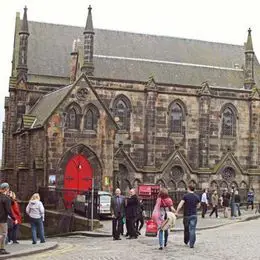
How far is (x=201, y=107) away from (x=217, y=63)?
23.4ft

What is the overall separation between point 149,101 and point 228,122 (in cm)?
737

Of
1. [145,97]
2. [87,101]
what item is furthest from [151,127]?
[87,101]

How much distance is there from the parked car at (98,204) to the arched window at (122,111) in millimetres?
15882

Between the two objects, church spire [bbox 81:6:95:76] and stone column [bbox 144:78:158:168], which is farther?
stone column [bbox 144:78:158:168]

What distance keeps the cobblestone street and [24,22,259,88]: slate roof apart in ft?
89.0

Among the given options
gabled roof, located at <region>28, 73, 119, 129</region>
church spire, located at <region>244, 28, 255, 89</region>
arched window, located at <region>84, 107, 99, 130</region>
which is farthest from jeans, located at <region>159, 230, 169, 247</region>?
church spire, located at <region>244, 28, 255, 89</region>

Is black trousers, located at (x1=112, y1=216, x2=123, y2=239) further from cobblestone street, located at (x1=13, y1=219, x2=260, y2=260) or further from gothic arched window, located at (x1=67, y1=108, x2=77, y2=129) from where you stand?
gothic arched window, located at (x1=67, y1=108, x2=77, y2=129)

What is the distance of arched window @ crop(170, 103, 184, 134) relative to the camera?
4969 cm

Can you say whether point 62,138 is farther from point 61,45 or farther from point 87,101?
point 61,45

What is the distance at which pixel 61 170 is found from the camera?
37875 mm

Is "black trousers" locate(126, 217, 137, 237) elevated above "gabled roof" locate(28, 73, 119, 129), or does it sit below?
below

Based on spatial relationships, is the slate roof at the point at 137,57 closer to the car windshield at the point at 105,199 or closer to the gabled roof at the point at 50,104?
the gabled roof at the point at 50,104

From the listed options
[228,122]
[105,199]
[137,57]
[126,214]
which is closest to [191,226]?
[126,214]

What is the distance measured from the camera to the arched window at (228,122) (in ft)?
168
